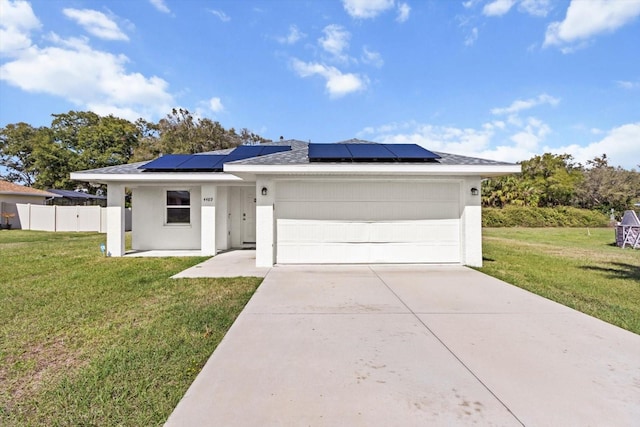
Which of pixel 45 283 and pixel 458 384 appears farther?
pixel 45 283

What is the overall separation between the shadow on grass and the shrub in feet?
56.6

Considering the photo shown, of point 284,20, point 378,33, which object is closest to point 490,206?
point 378,33

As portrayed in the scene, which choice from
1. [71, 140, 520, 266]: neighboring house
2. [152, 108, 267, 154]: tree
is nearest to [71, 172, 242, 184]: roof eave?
[71, 140, 520, 266]: neighboring house

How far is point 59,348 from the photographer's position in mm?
3512

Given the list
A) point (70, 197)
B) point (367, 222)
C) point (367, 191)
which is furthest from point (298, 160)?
point (70, 197)

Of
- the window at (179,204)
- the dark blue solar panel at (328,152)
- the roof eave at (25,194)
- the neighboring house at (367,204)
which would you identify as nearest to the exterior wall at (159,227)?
the window at (179,204)

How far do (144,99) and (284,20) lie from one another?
18138 millimetres

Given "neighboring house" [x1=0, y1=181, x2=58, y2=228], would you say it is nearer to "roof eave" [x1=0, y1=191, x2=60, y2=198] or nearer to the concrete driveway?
"roof eave" [x1=0, y1=191, x2=60, y2=198]

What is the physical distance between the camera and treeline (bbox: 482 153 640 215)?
27.2 m

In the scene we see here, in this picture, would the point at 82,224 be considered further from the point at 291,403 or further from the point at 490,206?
the point at 490,206

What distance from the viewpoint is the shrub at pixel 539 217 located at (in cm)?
2552

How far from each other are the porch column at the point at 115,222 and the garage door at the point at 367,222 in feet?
18.4

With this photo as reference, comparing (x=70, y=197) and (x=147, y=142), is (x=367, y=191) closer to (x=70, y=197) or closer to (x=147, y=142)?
(x=147, y=142)

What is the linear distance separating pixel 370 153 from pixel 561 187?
3002cm
